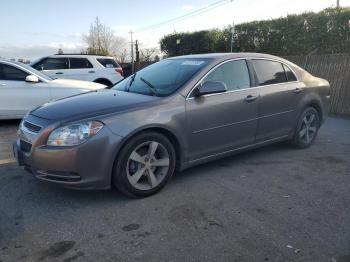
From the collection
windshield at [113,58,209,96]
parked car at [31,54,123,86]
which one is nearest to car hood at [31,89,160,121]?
windshield at [113,58,209,96]

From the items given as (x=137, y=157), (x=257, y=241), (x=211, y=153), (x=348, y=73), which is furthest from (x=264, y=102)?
(x=348, y=73)

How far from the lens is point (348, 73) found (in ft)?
32.6

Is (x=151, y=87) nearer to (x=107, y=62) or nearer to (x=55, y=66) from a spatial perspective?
(x=55, y=66)

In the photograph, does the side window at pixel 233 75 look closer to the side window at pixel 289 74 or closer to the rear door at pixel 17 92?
the side window at pixel 289 74

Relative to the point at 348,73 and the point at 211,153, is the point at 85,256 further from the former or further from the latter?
the point at 348,73

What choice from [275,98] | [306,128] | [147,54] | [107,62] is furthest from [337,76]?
[147,54]

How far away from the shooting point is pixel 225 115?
191 inches

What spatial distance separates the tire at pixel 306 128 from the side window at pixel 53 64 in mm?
9279

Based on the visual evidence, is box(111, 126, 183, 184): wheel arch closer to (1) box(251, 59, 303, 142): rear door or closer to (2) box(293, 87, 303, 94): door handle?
(1) box(251, 59, 303, 142): rear door

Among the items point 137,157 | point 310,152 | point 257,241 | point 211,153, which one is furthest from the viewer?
point 310,152

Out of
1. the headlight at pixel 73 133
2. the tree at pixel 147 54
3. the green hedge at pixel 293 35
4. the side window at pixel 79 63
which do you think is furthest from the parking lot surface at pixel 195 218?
the tree at pixel 147 54

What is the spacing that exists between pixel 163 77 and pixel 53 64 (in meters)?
9.02

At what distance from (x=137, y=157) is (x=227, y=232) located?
126 cm

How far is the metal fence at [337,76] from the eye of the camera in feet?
32.9
